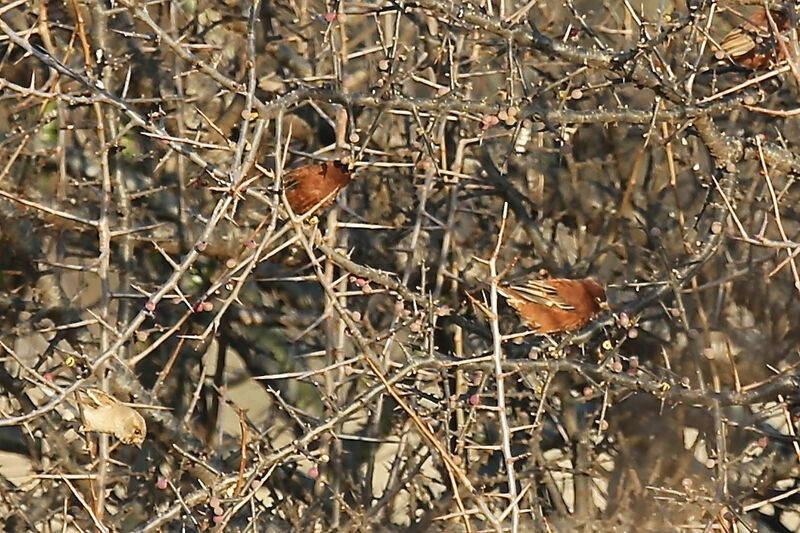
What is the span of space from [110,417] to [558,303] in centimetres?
218

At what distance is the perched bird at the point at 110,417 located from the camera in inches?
151

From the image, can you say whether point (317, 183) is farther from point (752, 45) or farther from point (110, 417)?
point (752, 45)

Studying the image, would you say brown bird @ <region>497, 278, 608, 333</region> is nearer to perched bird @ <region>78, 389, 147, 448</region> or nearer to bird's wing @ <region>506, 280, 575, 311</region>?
bird's wing @ <region>506, 280, 575, 311</region>

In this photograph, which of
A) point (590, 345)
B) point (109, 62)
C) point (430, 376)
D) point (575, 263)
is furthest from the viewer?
point (575, 263)

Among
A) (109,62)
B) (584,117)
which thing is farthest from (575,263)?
(109,62)

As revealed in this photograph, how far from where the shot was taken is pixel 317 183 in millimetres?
5277

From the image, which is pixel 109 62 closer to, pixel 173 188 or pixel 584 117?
pixel 173 188

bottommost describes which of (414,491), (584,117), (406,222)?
(414,491)

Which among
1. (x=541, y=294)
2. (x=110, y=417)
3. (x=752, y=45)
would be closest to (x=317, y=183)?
(x=541, y=294)

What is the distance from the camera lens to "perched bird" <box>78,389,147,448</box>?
384cm

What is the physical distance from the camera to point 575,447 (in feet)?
19.9

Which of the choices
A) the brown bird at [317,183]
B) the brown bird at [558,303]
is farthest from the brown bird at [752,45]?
the brown bird at [317,183]

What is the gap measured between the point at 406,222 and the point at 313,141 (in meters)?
0.66

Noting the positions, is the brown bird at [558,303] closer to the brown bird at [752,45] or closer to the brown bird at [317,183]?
the brown bird at [317,183]
